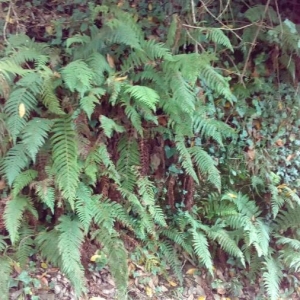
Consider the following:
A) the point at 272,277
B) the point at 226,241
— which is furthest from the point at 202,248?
the point at 272,277

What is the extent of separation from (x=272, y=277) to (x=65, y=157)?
7.37 feet

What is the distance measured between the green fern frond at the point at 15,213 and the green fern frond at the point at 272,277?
2.21 meters

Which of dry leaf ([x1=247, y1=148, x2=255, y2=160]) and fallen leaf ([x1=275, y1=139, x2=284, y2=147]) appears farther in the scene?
fallen leaf ([x1=275, y1=139, x2=284, y2=147])

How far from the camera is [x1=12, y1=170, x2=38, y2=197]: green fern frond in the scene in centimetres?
335

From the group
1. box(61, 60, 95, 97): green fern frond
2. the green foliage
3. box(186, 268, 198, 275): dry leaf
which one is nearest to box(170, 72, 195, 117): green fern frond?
the green foliage

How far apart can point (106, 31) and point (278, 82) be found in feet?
7.03

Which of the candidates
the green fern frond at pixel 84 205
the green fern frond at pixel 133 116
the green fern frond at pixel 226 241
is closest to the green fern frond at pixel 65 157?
the green fern frond at pixel 84 205

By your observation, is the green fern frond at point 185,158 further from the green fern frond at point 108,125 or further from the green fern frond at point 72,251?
the green fern frond at point 72,251

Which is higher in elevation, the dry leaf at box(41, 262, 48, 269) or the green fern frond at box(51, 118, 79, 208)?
the green fern frond at box(51, 118, 79, 208)

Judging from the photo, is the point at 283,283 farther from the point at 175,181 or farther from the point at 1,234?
the point at 1,234

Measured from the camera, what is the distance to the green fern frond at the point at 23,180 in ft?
11.0

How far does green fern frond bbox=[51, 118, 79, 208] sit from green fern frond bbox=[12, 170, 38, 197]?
0.65 ft

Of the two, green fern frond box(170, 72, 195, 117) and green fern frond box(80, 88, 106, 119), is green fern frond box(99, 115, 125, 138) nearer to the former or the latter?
green fern frond box(80, 88, 106, 119)

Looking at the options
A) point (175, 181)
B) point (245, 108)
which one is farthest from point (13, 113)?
point (245, 108)
